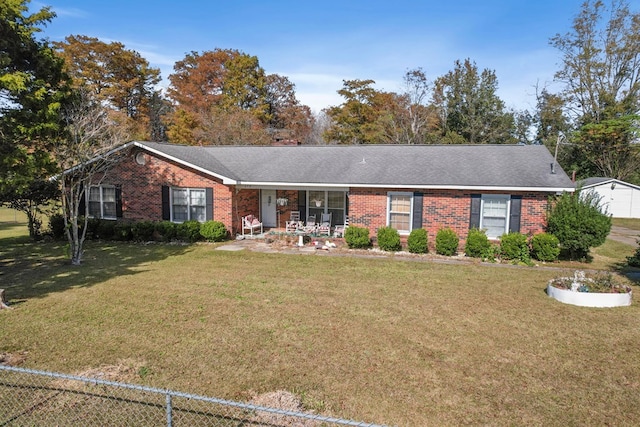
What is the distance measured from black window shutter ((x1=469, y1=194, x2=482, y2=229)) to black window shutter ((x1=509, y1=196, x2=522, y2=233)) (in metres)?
1.08

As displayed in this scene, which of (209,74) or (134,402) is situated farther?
(209,74)

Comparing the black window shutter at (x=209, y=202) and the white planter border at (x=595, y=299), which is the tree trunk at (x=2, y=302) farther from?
the white planter border at (x=595, y=299)

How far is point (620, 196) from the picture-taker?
29.4 m

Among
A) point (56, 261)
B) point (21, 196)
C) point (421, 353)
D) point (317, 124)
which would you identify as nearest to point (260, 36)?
point (21, 196)

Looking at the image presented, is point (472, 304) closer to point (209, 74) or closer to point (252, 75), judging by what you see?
point (252, 75)

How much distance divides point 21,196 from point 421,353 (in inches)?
644

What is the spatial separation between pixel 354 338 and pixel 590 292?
5.78 meters

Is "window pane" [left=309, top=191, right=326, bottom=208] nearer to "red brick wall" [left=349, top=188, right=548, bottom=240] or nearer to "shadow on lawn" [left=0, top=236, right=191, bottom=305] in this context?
"red brick wall" [left=349, top=188, right=548, bottom=240]

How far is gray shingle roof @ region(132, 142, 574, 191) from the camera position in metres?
14.1

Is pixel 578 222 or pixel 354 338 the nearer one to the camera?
pixel 354 338

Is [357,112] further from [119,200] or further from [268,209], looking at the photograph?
[119,200]

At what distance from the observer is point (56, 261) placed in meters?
12.8

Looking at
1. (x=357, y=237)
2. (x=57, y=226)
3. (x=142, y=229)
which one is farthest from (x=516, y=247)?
(x=57, y=226)

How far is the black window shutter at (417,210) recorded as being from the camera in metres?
14.5
